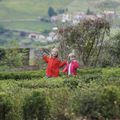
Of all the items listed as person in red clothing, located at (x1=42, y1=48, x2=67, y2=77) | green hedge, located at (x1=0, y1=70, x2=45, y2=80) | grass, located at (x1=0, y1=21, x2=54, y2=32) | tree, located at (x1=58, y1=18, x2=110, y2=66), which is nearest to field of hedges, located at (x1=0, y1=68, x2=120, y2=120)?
person in red clothing, located at (x1=42, y1=48, x2=67, y2=77)

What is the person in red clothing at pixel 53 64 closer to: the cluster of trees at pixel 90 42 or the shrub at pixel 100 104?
the shrub at pixel 100 104

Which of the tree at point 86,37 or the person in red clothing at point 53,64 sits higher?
the person in red clothing at point 53,64

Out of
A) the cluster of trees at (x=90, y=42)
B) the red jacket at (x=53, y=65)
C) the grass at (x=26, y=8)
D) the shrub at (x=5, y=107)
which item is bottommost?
the grass at (x=26, y=8)

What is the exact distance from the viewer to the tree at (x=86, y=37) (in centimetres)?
2777

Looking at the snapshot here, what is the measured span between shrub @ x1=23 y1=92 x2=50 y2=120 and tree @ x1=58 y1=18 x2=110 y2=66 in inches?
691

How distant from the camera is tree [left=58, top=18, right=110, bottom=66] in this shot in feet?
91.1

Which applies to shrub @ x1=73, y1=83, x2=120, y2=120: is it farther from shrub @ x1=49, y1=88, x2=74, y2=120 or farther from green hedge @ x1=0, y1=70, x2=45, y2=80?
green hedge @ x1=0, y1=70, x2=45, y2=80

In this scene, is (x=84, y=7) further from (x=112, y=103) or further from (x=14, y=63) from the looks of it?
(x=112, y=103)

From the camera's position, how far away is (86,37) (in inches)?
1107

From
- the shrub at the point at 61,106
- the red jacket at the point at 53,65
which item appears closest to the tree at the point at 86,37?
the red jacket at the point at 53,65

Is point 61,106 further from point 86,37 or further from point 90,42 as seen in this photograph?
point 90,42

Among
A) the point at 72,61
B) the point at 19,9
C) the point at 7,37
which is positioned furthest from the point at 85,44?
the point at 19,9

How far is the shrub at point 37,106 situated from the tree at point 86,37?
17560 mm

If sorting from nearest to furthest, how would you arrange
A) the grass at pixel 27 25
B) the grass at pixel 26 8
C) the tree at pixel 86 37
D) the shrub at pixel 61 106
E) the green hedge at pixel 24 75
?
the shrub at pixel 61 106, the green hedge at pixel 24 75, the tree at pixel 86 37, the grass at pixel 27 25, the grass at pixel 26 8
